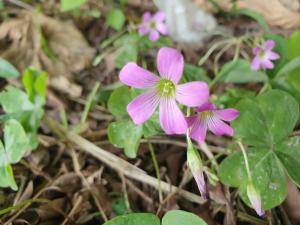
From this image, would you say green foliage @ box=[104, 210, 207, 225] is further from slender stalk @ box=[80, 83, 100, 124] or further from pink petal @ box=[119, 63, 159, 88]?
slender stalk @ box=[80, 83, 100, 124]

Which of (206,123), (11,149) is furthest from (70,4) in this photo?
(206,123)

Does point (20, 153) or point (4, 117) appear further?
point (4, 117)

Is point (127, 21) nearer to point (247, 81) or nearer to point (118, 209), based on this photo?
point (247, 81)

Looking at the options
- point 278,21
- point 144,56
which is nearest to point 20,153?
point 144,56

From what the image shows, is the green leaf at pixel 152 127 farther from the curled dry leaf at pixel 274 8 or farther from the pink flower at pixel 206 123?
the curled dry leaf at pixel 274 8

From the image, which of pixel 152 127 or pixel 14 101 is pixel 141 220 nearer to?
Answer: pixel 152 127

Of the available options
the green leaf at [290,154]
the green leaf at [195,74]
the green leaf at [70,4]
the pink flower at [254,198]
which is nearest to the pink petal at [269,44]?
the green leaf at [195,74]
